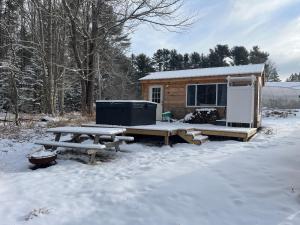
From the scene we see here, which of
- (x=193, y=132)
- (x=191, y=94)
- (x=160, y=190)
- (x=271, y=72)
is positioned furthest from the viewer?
(x=271, y=72)

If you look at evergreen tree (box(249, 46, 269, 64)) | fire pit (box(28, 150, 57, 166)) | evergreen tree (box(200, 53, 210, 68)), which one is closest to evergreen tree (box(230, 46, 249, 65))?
evergreen tree (box(200, 53, 210, 68))

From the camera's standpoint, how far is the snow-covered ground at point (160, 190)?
139 inches

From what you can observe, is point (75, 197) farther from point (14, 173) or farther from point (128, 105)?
point (128, 105)

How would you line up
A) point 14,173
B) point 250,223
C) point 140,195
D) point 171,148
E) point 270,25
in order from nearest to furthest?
point 250,223
point 140,195
point 14,173
point 171,148
point 270,25

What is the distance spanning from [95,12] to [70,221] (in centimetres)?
1178

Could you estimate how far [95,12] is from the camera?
13.6 m

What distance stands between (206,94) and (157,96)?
230cm

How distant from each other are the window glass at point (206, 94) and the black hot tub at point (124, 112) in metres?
3.03

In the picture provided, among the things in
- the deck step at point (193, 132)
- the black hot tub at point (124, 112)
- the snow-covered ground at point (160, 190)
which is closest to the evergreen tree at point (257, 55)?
the black hot tub at point (124, 112)

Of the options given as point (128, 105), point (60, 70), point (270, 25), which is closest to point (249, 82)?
point (270, 25)

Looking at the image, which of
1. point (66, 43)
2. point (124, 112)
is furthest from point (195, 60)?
point (124, 112)

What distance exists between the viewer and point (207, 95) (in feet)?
39.0

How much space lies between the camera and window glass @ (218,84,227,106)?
11.4 m

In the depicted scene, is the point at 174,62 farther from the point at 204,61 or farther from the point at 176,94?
the point at 176,94
